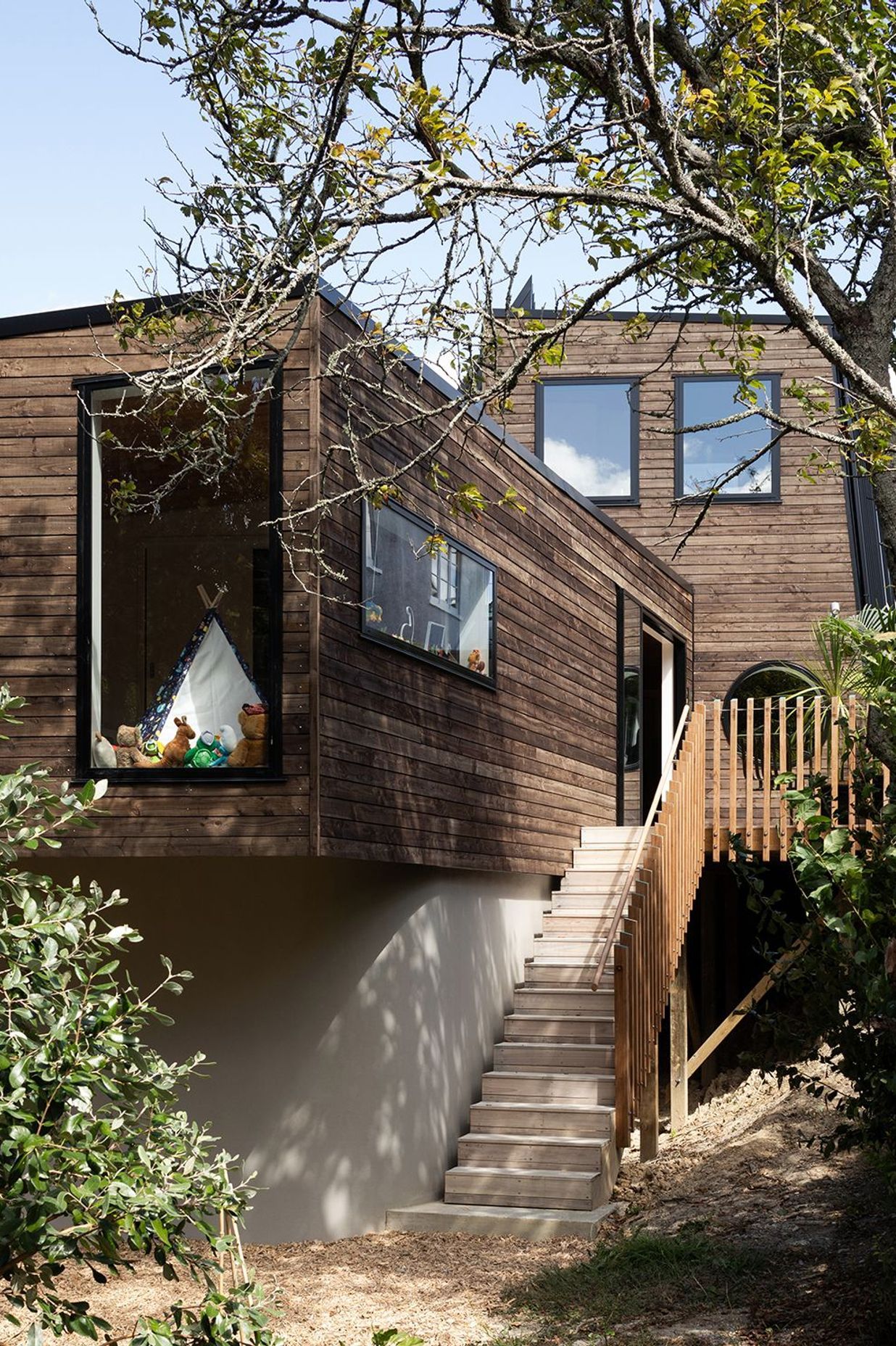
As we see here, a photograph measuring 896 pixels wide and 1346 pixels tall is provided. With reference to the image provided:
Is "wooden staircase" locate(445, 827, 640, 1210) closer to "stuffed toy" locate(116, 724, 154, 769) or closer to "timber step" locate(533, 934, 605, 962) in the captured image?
"timber step" locate(533, 934, 605, 962)

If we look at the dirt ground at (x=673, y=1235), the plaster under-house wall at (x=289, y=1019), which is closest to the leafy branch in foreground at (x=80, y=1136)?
the dirt ground at (x=673, y=1235)

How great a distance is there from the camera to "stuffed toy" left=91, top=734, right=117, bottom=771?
300 inches

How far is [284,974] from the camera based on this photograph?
8523 mm

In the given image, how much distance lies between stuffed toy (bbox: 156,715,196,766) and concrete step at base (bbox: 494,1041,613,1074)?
4.20 meters

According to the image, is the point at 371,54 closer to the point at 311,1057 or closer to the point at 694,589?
the point at 311,1057

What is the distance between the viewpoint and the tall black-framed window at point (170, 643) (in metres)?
7.61

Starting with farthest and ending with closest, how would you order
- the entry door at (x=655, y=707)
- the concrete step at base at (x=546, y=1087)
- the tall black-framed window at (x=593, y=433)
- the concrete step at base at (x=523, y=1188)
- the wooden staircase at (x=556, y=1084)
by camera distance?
the tall black-framed window at (x=593, y=433)
the entry door at (x=655, y=707)
the concrete step at base at (x=546, y=1087)
the wooden staircase at (x=556, y=1084)
the concrete step at base at (x=523, y=1188)

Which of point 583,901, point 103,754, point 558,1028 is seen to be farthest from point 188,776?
point 583,901

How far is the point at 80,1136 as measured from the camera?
138 inches

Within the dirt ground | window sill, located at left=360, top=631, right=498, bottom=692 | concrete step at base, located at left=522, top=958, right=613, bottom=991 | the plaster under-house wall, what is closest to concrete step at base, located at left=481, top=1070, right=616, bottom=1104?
the dirt ground

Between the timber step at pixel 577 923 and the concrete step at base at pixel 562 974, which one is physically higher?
the timber step at pixel 577 923

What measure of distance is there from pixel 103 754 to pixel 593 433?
1088 cm

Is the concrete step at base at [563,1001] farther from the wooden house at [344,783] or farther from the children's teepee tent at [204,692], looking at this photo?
the children's teepee tent at [204,692]

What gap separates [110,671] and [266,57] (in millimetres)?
3366
